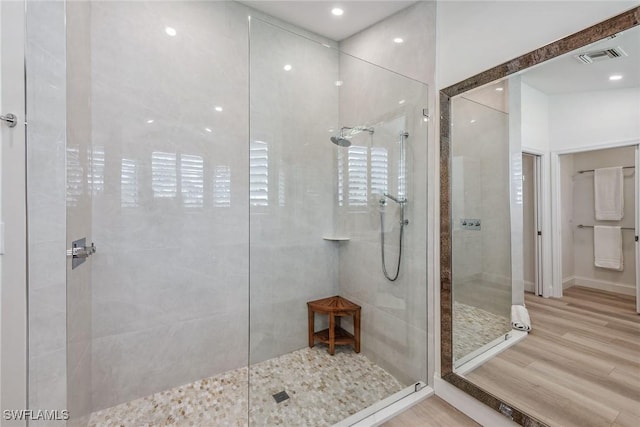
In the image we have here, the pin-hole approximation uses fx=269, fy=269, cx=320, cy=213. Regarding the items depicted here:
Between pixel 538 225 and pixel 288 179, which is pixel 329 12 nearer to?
pixel 288 179

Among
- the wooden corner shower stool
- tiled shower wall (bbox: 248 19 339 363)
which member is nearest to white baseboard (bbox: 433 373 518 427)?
the wooden corner shower stool

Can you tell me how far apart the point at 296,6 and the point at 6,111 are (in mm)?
1861

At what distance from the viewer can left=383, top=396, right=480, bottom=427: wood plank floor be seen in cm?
157

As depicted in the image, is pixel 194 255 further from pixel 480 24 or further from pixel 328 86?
pixel 480 24

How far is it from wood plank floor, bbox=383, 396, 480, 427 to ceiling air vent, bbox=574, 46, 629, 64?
195 cm

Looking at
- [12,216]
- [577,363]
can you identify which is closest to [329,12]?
[12,216]

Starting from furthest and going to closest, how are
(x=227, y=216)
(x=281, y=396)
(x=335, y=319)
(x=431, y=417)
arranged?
(x=227, y=216) < (x=335, y=319) < (x=431, y=417) < (x=281, y=396)

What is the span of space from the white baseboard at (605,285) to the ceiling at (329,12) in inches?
79.3

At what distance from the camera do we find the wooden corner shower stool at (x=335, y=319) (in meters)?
1.80

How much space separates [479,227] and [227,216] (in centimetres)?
174

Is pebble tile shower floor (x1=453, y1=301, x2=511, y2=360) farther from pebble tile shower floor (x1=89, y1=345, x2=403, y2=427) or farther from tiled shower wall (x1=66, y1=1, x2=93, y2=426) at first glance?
tiled shower wall (x1=66, y1=1, x2=93, y2=426)

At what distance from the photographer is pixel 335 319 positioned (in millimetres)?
1859

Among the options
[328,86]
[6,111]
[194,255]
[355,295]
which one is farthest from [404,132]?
[6,111]

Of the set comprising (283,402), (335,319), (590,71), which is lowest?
(283,402)
